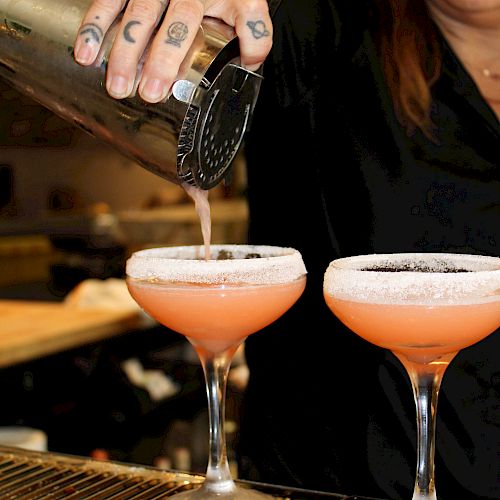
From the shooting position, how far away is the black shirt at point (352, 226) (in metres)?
1.46

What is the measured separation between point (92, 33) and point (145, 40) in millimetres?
73

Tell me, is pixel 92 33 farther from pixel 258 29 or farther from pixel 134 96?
pixel 258 29

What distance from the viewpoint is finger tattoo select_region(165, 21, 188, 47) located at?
108 cm

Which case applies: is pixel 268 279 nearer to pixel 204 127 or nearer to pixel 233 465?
pixel 204 127

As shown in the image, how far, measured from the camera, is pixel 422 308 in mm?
1002

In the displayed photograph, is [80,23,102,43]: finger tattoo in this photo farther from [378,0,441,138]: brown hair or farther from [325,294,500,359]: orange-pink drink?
[378,0,441,138]: brown hair

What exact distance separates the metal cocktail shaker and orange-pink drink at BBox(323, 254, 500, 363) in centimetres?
26

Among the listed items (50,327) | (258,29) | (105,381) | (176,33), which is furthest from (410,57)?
(105,381)

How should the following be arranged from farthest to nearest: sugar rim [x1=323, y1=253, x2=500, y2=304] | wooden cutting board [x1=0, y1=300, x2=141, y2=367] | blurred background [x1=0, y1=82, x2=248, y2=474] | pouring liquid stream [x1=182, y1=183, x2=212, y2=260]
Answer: blurred background [x1=0, y1=82, x2=248, y2=474] < wooden cutting board [x1=0, y1=300, x2=141, y2=367] < pouring liquid stream [x1=182, y1=183, x2=212, y2=260] < sugar rim [x1=323, y1=253, x2=500, y2=304]

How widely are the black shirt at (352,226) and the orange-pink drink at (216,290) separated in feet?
1.14

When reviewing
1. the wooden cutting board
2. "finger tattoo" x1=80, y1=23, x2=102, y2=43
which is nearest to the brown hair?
"finger tattoo" x1=80, y1=23, x2=102, y2=43

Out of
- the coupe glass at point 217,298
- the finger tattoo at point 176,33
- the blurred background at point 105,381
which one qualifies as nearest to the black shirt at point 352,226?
the coupe glass at point 217,298

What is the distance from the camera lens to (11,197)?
283 inches

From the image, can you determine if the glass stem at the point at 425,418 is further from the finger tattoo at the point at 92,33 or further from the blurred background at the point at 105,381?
the blurred background at the point at 105,381
